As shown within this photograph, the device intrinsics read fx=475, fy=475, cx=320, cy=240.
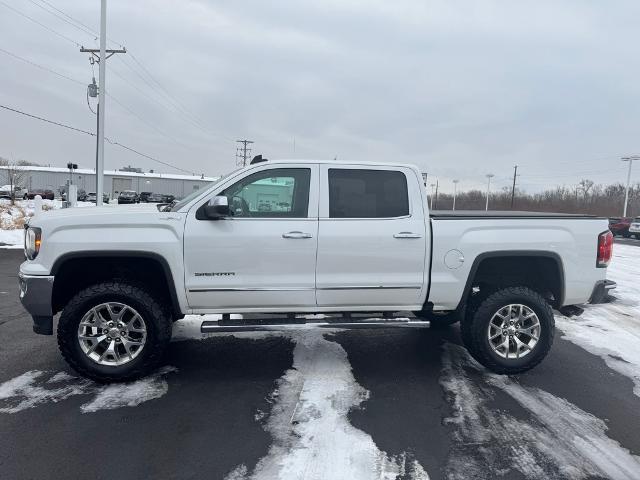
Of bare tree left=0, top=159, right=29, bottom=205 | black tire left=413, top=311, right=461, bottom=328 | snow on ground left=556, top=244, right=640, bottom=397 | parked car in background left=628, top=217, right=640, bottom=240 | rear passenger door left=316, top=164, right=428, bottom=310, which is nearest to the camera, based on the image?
rear passenger door left=316, top=164, right=428, bottom=310

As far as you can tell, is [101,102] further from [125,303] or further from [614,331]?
[614,331]

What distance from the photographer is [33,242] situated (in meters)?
4.26

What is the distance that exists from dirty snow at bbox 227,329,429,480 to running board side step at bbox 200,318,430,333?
0.51m

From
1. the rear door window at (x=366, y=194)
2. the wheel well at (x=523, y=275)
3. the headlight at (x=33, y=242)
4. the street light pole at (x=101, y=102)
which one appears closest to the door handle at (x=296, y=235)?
the rear door window at (x=366, y=194)

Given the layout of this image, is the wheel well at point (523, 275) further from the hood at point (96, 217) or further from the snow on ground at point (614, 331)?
the hood at point (96, 217)

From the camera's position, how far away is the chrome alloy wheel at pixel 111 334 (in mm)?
4305

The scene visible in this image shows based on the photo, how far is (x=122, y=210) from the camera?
4.54 metres

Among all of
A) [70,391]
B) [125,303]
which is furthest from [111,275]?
[70,391]

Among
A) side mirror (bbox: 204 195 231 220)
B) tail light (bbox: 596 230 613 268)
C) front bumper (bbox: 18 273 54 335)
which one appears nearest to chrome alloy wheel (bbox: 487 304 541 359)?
tail light (bbox: 596 230 613 268)

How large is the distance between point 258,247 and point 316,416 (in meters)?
1.58

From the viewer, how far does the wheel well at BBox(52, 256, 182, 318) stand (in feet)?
14.3

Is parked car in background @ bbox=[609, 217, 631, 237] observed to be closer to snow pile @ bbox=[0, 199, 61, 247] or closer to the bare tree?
snow pile @ bbox=[0, 199, 61, 247]

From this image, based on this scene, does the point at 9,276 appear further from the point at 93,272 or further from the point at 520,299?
the point at 520,299

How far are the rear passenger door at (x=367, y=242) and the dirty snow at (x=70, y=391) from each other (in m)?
1.74
